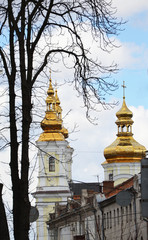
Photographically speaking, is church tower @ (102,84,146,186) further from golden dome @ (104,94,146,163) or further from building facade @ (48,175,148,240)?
building facade @ (48,175,148,240)

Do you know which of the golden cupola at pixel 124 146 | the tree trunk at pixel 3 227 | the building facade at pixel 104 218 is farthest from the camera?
the golden cupola at pixel 124 146

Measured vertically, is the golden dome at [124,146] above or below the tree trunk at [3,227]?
above

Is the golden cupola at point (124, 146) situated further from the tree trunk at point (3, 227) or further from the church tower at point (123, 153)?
the tree trunk at point (3, 227)

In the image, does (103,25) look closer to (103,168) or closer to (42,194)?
(42,194)

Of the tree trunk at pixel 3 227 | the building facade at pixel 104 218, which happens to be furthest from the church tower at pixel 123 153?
the tree trunk at pixel 3 227

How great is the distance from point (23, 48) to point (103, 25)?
4.51 feet

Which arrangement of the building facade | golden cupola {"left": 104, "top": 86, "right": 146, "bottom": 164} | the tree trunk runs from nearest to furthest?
1. the tree trunk
2. the building facade
3. golden cupola {"left": 104, "top": 86, "right": 146, "bottom": 164}

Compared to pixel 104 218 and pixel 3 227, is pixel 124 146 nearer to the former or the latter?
pixel 104 218

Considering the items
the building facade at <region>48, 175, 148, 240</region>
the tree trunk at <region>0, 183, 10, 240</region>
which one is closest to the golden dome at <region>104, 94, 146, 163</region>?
the building facade at <region>48, 175, 148, 240</region>

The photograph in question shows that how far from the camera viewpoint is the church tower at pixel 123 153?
10344cm

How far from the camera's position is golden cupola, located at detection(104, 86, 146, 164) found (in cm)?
10312

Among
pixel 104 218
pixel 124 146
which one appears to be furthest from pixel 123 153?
pixel 104 218

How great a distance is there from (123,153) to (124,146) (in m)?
1.42

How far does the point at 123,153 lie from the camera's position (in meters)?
104
